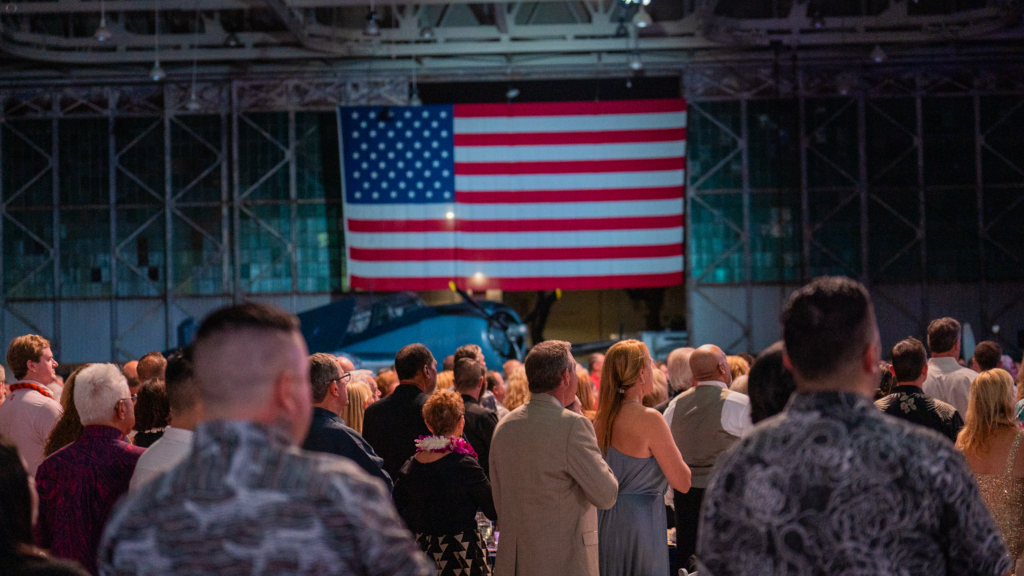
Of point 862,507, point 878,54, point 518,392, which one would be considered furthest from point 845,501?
point 878,54

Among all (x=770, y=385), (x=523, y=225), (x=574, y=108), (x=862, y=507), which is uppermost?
(x=574, y=108)

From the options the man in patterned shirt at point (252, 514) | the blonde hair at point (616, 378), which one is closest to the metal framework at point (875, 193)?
the blonde hair at point (616, 378)

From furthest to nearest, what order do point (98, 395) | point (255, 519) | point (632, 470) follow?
point (632, 470) < point (98, 395) < point (255, 519)

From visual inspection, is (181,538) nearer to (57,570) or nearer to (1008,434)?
(57,570)

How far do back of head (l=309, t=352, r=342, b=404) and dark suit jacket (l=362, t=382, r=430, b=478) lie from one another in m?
0.91

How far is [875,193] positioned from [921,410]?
40.5ft

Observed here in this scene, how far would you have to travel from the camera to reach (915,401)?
3.96 metres

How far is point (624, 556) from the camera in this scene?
3656 mm

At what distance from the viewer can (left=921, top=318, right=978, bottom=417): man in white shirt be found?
5.21 m

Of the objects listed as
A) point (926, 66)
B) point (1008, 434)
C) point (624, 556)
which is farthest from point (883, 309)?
point (624, 556)

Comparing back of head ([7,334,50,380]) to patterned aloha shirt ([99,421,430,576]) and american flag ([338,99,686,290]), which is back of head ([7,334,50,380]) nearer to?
patterned aloha shirt ([99,421,430,576])

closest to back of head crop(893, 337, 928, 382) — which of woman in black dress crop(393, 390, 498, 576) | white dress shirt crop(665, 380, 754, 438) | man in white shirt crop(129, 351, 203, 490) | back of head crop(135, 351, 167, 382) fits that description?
white dress shirt crop(665, 380, 754, 438)

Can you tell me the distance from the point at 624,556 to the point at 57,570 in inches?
101

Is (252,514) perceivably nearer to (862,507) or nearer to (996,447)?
(862,507)
